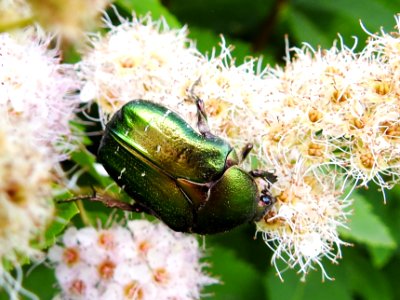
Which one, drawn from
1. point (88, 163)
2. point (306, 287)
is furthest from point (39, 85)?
point (306, 287)

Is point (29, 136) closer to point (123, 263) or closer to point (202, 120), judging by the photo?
point (202, 120)

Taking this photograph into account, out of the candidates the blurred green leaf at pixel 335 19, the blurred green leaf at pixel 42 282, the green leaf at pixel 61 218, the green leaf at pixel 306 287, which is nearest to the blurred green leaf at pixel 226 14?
the blurred green leaf at pixel 335 19

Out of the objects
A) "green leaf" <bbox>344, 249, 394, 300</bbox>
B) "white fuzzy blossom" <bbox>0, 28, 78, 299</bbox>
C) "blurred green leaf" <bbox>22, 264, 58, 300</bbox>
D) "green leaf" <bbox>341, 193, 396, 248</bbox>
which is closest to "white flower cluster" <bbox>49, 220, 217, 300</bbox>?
"blurred green leaf" <bbox>22, 264, 58, 300</bbox>

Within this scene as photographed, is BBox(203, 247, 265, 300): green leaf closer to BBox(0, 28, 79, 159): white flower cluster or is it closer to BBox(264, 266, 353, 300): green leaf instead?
BBox(264, 266, 353, 300): green leaf

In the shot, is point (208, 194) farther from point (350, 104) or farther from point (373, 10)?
point (373, 10)

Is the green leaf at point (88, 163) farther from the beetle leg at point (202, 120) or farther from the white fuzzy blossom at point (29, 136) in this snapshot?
the beetle leg at point (202, 120)

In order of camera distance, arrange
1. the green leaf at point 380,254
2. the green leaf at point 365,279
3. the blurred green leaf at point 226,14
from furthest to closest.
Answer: the blurred green leaf at point 226,14, the green leaf at point 365,279, the green leaf at point 380,254
